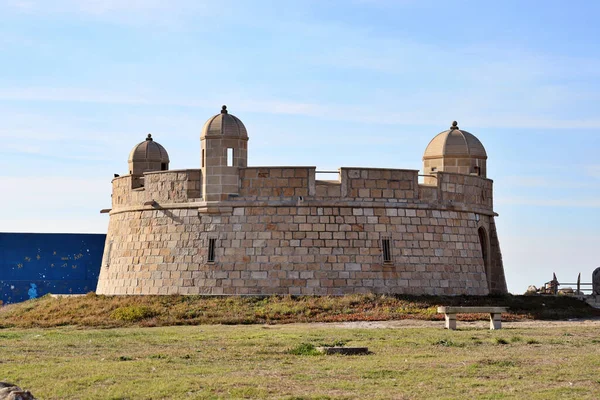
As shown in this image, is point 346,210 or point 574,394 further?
point 346,210

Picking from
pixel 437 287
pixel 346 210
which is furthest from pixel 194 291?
pixel 437 287

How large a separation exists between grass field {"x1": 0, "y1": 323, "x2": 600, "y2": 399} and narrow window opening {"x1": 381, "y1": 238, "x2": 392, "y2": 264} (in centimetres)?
694

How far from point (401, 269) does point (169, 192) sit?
8212mm

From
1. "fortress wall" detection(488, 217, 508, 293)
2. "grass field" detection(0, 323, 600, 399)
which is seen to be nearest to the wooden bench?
"grass field" detection(0, 323, 600, 399)

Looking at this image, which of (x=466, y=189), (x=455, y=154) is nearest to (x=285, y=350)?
(x=466, y=189)

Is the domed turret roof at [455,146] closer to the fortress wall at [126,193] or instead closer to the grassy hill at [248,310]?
the grassy hill at [248,310]

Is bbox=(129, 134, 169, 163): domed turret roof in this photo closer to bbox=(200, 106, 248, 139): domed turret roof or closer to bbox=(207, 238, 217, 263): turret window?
bbox=(200, 106, 248, 139): domed turret roof

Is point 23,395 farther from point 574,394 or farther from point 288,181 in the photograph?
point 288,181

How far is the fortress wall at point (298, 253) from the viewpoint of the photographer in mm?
32438

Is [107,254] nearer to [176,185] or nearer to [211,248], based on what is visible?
[176,185]

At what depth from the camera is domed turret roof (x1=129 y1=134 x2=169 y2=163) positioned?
39812 mm

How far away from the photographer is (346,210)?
108 ft

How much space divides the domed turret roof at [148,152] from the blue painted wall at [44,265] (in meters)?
10.9

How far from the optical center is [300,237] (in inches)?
1284
